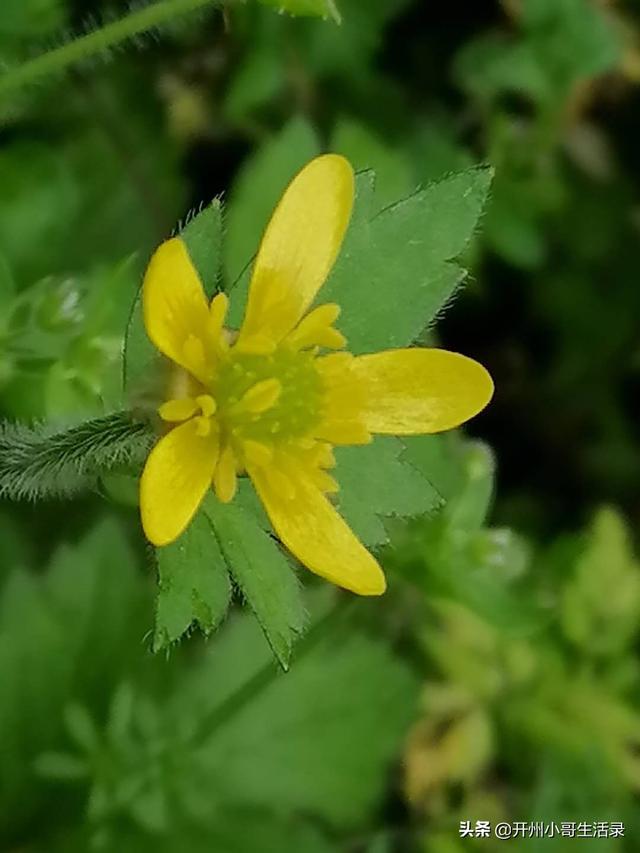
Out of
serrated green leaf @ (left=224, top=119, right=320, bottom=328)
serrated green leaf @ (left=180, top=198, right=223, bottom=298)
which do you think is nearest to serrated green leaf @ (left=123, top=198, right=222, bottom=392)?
Result: serrated green leaf @ (left=180, top=198, right=223, bottom=298)

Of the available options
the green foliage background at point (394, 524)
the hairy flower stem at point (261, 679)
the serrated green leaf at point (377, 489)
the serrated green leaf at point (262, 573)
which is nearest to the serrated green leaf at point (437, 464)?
the green foliage background at point (394, 524)

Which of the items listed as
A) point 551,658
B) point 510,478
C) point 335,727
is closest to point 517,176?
point 510,478

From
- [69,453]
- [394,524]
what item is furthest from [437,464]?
[69,453]

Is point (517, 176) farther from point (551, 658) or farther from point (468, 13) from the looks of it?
point (551, 658)

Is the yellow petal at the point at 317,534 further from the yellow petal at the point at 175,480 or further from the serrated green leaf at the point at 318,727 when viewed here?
the serrated green leaf at the point at 318,727

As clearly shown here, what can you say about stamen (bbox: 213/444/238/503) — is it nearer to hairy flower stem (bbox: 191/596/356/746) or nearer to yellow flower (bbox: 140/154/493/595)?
yellow flower (bbox: 140/154/493/595)

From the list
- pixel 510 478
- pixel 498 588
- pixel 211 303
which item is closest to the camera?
pixel 211 303
